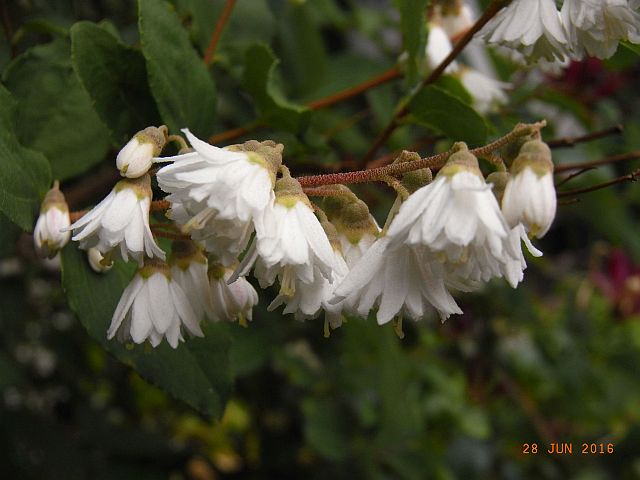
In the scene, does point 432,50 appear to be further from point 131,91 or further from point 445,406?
point 445,406

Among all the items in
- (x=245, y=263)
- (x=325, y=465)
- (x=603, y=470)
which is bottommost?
(x=603, y=470)

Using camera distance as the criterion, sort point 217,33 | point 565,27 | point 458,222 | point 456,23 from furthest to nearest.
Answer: point 456,23 → point 217,33 → point 565,27 → point 458,222

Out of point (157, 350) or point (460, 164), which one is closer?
point (460, 164)

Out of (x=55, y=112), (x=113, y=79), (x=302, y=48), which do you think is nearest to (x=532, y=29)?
(x=113, y=79)

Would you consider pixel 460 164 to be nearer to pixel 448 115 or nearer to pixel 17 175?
pixel 448 115

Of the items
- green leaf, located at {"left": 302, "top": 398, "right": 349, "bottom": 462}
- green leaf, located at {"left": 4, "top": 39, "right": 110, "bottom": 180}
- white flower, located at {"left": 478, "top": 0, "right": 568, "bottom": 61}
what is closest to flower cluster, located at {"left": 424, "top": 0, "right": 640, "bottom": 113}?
white flower, located at {"left": 478, "top": 0, "right": 568, "bottom": 61}

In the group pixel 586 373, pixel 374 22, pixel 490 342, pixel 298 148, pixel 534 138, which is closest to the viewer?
pixel 534 138

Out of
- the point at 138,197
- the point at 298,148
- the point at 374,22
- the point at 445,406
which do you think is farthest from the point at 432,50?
the point at 445,406
